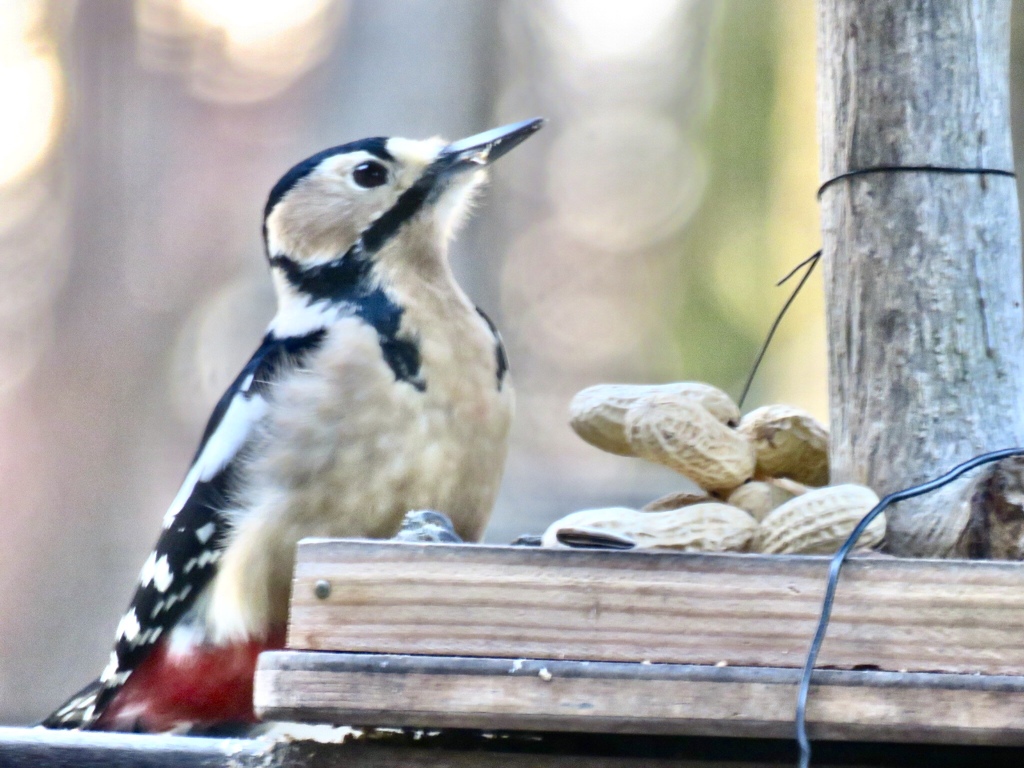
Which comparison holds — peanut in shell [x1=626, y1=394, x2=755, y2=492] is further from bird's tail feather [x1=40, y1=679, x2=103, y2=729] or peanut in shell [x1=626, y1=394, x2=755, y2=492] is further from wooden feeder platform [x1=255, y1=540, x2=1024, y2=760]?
bird's tail feather [x1=40, y1=679, x2=103, y2=729]

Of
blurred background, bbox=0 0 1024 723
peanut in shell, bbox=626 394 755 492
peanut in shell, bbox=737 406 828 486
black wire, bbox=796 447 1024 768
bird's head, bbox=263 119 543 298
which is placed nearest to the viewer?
black wire, bbox=796 447 1024 768

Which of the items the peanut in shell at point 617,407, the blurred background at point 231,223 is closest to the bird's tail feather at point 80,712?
the peanut in shell at point 617,407

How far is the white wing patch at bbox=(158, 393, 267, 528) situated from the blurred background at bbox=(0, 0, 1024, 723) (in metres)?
1.15

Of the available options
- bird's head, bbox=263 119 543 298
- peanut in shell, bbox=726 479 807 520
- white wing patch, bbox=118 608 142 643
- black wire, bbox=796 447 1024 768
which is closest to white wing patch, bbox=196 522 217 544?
white wing patch, bbox=118 608 142 643

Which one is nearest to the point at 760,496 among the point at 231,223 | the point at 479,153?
the point at 479,153

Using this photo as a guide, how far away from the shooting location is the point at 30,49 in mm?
2438

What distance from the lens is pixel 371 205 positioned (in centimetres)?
128

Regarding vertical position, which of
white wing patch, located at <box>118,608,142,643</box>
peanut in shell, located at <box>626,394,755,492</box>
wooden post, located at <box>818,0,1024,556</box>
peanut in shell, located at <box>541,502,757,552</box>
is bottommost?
white wing patch, located at <box>118,608,142,643</box>

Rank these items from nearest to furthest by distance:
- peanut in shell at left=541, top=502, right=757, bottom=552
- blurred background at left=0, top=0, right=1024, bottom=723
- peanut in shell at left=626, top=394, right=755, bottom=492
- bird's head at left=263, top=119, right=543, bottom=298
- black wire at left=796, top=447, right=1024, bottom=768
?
black wire at left=796, top=447, right=1024, bottom=768 < peanut in shell at left=541, top=502, right=757, bottom=552 < peanut in shell at left=626, top=394, right=755, bottom=492 < bird's head at left=263, top=119, right=543, bottom=298 < blurred background at left=0, top=0, right=1024, bottom=723

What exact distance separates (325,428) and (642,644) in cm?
46

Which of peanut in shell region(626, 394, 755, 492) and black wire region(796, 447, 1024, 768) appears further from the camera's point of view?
peanut in shell region(626, 394, 755, 492)

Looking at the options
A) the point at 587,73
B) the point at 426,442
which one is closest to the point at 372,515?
the point at 426,442

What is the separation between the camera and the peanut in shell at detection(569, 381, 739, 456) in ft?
3.57

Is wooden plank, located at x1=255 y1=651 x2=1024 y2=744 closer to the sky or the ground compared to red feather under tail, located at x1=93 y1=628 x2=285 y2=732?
closer to the sky
